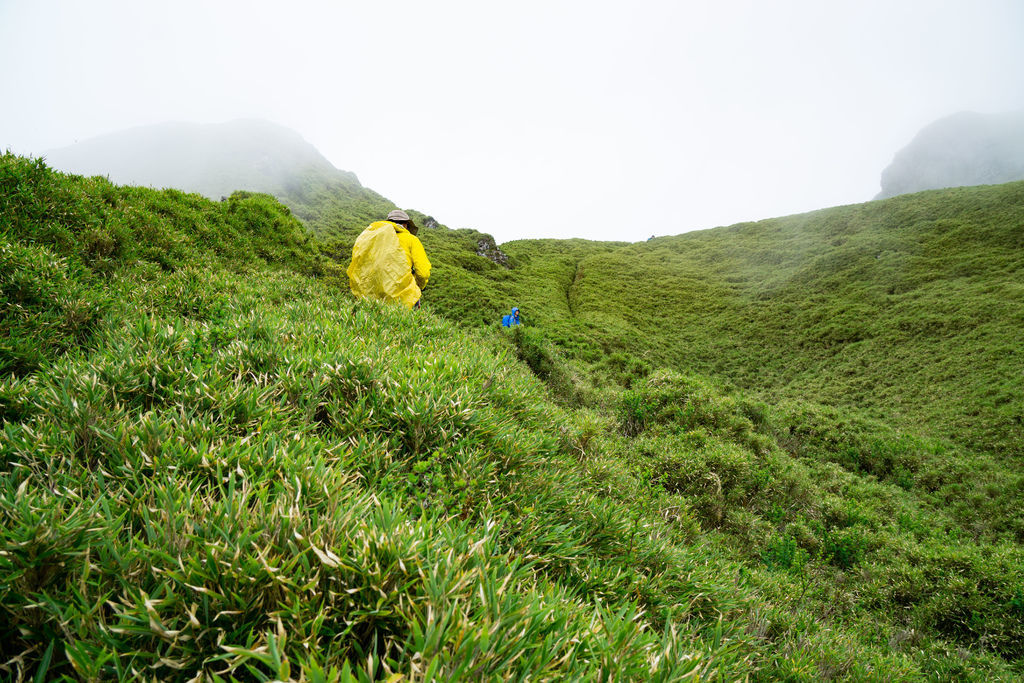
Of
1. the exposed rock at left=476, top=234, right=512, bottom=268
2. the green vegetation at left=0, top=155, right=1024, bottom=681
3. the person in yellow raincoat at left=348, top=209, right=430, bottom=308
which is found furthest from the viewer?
the exposed rock at left=476, top=234, right=512, bottom=268

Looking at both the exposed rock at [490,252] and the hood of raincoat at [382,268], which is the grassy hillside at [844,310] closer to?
the exposed rock at [490,252]

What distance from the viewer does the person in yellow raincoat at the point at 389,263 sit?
9633 millimetres

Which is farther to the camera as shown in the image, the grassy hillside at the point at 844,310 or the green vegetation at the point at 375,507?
the grassy hillside at the point at 844,310

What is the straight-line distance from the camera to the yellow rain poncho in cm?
963

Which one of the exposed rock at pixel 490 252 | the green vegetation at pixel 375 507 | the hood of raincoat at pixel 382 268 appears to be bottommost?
the green vegetation at pixel 375 507

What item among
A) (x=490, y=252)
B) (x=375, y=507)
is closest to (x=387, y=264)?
(x=375, y=507)

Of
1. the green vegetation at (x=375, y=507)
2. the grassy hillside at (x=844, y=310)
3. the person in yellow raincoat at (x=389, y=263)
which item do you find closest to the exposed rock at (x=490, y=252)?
the grassy hillside at (x=844, y=310)

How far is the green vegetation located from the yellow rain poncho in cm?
108

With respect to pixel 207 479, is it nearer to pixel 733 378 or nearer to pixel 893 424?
pixel 893 424

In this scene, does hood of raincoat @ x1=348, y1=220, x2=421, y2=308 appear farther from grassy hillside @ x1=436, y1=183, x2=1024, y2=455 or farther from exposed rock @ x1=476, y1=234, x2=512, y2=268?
exposed rock @ x1=476, y1=234, x2=512, y2=268

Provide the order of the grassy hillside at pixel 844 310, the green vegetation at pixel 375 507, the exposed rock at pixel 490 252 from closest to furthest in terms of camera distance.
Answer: the green vegetation at pixel 375 507 < the grassy hillside at pixel 844 310 < the exposed rock at pixel 490 252

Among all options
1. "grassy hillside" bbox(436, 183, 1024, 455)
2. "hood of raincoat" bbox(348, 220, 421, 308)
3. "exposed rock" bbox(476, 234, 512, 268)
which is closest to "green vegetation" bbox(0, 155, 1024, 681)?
"hood of raincoat" bbox(348, 220, 421, 308)

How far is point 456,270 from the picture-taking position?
35.8 metres

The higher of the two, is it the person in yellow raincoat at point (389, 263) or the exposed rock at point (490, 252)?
the exposed rock at point (490, 252)
